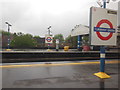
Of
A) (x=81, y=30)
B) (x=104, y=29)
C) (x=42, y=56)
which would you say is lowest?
(x=42, y=56)

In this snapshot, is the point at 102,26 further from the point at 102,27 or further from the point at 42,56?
the point at 42,56

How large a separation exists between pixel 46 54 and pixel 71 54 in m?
2.59

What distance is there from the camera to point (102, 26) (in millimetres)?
4039

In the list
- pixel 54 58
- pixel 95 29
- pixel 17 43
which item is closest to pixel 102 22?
pixel 95 29

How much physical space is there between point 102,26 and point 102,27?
39 mm

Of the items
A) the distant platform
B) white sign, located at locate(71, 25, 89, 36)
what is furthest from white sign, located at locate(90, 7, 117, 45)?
white sign, located at locate(71, 25, 89, 36)

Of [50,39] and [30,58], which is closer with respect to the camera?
[30,58]

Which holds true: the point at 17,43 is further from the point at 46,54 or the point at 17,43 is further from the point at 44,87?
the point at 44,87

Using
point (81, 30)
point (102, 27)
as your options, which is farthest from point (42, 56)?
point (81, 30)

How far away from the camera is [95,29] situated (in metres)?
3.94

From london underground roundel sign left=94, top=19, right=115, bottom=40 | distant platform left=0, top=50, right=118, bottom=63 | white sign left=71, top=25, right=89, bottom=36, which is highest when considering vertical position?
white sign left=71, top=25, right=89, bottom=36

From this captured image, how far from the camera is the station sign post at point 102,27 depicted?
3.92 metres

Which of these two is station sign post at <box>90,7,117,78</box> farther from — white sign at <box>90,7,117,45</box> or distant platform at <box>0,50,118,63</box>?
distant platform at <box>0,50,118,63</box>

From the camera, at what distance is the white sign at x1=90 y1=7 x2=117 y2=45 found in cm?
392
